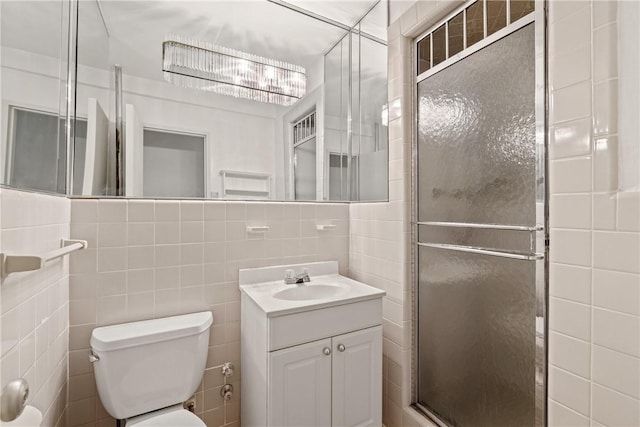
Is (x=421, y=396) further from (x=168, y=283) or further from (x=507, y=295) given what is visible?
(x=168, y=283)

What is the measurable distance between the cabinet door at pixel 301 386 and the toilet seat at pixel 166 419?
306 millimetres

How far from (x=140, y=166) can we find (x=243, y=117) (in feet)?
2.12

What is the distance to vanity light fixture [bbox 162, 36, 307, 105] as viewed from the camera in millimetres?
1673

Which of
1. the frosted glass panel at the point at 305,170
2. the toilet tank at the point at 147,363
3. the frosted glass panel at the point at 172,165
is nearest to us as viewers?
the toilet tank at the point at 147,363

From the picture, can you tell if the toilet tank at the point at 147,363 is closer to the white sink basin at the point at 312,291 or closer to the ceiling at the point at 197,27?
the white sink basin at the point at 312,291

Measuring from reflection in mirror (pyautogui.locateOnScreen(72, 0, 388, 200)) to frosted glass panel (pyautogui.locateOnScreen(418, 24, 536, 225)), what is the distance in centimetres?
35

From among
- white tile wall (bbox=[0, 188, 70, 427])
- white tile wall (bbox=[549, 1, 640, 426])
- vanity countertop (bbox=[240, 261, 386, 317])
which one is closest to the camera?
white tile wall (bbox=[0, 188, 70, 427])

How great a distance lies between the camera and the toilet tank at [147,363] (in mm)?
1197

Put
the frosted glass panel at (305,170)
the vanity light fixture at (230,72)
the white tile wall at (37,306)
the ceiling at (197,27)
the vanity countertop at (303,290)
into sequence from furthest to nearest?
the frosted glass panel at (305,170), the vanity light fixture at (230,72), the ceiling at (197,27), the vanity countertop at (303,290), the white tile wall at (37,306)

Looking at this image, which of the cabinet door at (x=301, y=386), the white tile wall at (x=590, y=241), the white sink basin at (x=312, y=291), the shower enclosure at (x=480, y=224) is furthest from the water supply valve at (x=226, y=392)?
the white tile wall at (x=590, y=241)

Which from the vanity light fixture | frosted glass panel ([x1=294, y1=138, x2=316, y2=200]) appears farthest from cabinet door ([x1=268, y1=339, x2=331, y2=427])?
the vanity light fixture

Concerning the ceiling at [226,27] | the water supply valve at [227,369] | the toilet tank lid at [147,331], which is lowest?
the water supply valve at [227,369]

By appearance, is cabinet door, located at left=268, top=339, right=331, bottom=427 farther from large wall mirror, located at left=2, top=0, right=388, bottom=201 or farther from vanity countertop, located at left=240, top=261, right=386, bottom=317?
large wall mirror, located at left=2, top=0, right=388, bottom=201

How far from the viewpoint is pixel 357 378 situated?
147 cm
